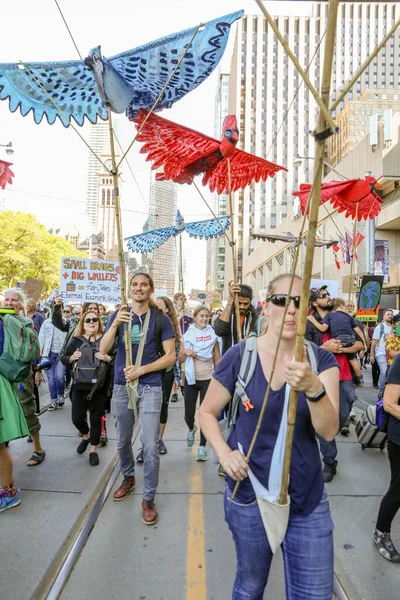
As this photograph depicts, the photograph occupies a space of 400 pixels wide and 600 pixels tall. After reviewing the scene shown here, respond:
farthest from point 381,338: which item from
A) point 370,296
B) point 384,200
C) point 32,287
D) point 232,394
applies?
point 384,200

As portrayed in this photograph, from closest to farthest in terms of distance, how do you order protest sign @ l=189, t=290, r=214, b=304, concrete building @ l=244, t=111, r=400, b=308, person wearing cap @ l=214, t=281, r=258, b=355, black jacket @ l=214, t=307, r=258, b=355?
1. person wearing cap @ l=214, t=281, r=258, b=355
2. black jacket @ l=214, t=307, r=258, b=355
3. protest sign @ l=189, t=290, r=214, b=304
4. concrete building @ l=244, t=111, r=400, b=308

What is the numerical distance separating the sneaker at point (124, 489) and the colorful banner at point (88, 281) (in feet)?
11.0

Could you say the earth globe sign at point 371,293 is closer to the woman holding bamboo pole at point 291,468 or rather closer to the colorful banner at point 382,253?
the woman holding bamboo pole at point 291,468

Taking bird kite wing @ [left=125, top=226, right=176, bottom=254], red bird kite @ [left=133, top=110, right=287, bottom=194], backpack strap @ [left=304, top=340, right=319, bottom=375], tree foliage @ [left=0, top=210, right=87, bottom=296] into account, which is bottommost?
backpack strap @ [left=304, top=340, right=319, bottom=375]

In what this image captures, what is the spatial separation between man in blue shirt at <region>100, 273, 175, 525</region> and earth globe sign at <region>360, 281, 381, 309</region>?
588 centimetres

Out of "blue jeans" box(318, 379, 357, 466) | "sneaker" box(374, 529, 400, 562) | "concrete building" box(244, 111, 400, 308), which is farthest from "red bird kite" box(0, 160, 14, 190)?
"concrete building" box(244, 111, 400, 308)

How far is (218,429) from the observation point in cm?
192

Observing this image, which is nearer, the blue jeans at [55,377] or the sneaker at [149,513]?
the sneaker at [149,513]

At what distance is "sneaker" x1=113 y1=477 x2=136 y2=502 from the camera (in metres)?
3.73

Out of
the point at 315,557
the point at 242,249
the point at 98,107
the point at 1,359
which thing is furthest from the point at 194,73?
the point at 242,249

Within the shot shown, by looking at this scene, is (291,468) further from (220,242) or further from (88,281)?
(220,242)

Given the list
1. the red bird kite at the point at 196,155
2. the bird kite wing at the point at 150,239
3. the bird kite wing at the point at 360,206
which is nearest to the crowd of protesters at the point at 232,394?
the red bird kite at the point at 196,155

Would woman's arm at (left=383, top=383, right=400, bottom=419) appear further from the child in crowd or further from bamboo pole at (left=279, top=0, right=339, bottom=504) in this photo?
the child in crowd

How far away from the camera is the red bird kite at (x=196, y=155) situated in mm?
3963
